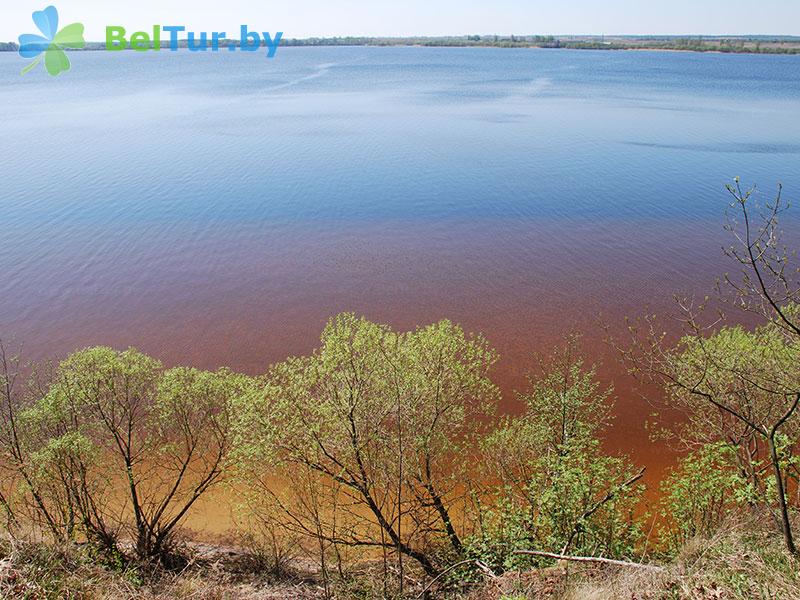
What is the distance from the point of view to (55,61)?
17188cm

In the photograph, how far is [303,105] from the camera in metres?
81.6

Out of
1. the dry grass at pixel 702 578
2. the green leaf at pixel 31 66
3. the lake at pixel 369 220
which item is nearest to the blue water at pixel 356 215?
the lake at pixel 369 220

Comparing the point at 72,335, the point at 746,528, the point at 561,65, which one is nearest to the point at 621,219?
the point at 746,528

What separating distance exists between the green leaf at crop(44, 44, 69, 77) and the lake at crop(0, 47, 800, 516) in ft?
310

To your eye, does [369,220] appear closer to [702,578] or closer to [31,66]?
[702,578]

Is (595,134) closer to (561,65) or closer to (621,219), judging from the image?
(621,219)

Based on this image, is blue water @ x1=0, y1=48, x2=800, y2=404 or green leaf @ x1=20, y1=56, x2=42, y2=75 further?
green leaf @ x1=20, y1=56, x2=42, y2=75

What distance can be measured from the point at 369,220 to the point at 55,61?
591 ft

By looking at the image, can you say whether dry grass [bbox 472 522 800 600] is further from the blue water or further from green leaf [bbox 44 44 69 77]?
green leaf [bbox 44 44 69 77]

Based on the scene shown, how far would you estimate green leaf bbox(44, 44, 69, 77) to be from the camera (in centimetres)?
15225

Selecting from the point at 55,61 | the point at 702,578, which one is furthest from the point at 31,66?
the point at 702,578

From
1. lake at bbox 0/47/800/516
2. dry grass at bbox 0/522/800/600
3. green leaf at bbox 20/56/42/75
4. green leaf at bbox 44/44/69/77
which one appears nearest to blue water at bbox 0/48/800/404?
lake at bbox 0/47/800/516

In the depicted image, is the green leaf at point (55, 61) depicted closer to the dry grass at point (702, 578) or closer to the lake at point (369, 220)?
the lake at point (369, 220)

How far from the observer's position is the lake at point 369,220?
26.5 m
